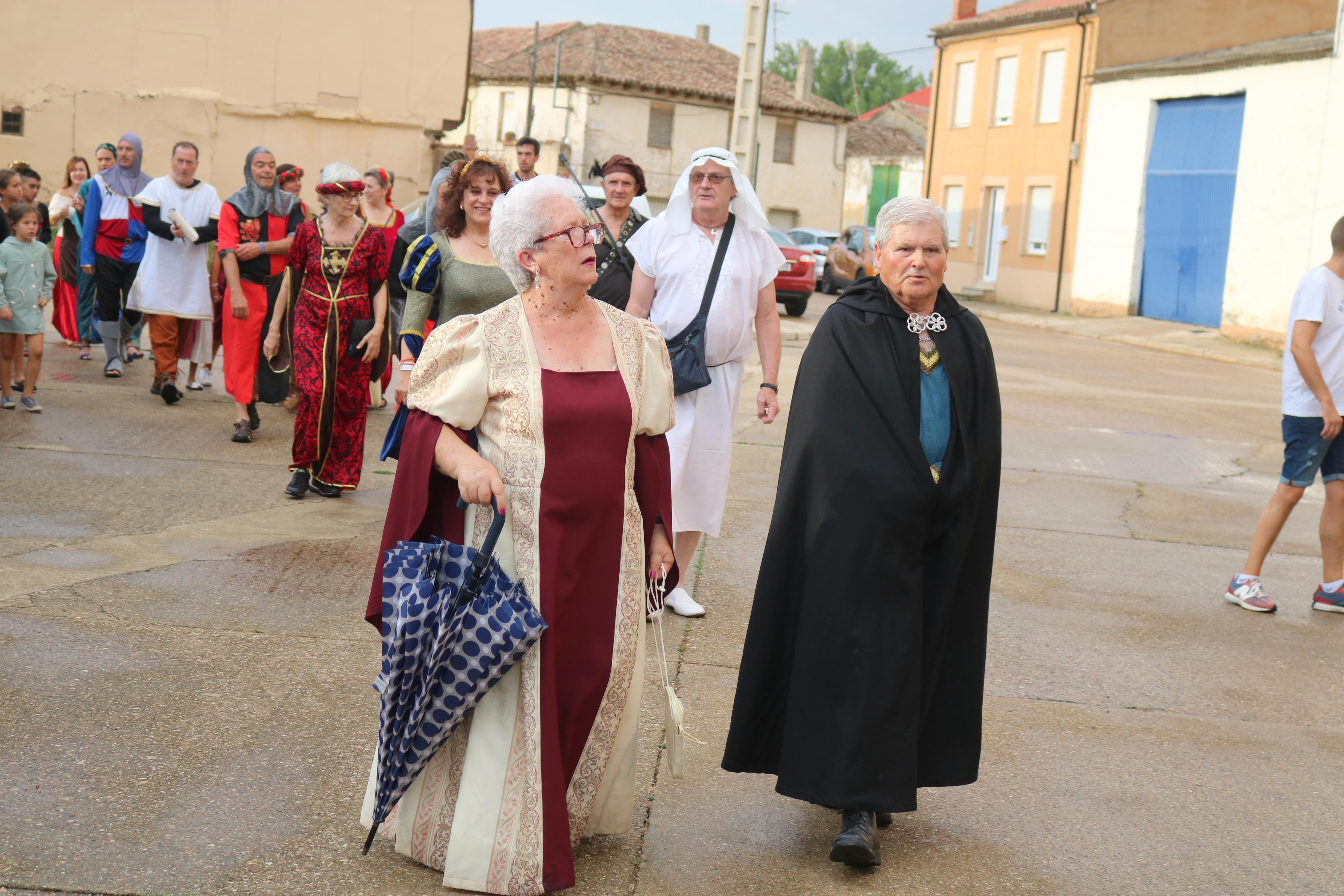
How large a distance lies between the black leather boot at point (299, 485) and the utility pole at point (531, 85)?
41976mm

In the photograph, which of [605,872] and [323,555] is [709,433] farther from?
[605,872]

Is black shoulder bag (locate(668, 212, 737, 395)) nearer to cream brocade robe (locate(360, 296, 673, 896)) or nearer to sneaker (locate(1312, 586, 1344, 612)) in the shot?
cream brocade robe (locate(360, 296, 673, 896))

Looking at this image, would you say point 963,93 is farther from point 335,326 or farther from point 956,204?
point 335,326

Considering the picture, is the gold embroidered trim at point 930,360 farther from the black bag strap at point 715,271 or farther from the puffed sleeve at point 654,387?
the black bag strap at point 715,271

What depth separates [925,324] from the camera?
387 centimetres

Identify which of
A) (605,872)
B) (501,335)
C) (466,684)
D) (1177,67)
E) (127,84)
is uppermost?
(1177,67)

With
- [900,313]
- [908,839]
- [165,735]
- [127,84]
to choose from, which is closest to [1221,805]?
[908,839]

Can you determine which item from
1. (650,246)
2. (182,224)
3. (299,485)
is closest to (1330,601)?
(650,246)

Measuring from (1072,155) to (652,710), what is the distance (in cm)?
2951

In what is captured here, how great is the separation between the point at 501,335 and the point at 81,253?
946cm

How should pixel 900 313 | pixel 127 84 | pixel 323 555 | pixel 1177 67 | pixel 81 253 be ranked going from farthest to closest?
pixel 1177 67
pixel 127 84
pixel 81 253
pixel 323 555
pixel 900 313

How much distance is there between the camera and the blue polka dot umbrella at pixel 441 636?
3.22m

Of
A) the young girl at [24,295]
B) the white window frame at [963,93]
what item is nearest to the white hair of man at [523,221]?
the young girl at [24,295]

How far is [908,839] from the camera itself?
3.97 meters
